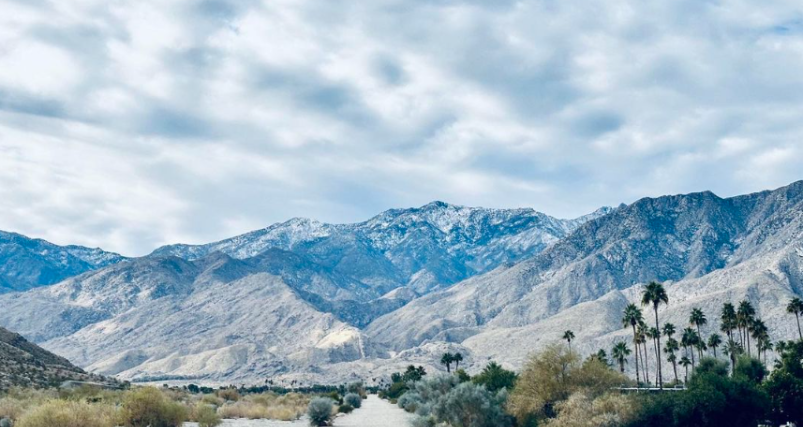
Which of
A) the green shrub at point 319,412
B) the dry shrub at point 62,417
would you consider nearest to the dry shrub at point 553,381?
the green shrub at point 319,412

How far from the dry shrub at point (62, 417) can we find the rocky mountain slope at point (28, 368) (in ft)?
94.2

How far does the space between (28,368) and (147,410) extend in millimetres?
38056

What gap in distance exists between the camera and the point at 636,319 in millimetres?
84375

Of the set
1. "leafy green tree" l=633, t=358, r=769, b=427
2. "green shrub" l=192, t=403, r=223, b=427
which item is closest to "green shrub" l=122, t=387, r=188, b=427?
"green shrub" l=192, t=403, r=223, b=427

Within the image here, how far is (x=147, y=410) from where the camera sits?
142 ft

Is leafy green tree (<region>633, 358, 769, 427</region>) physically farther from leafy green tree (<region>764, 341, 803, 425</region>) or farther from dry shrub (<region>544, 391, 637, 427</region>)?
leafy green tree (<region>764, 341, 803, 425</region>)

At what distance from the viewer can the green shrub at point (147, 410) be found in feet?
140

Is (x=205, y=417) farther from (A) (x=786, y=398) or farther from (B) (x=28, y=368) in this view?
(A) (x=786, y=398)

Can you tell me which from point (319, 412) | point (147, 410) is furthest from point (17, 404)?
point (319, 412)

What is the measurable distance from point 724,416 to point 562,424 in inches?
475

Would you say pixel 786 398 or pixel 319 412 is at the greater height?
pixel 786 398

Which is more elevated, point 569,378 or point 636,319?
point 636,319

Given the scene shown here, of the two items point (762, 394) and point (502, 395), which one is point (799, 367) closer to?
point (762, 394)

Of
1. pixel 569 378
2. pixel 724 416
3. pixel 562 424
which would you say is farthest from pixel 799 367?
pixel 562 424
